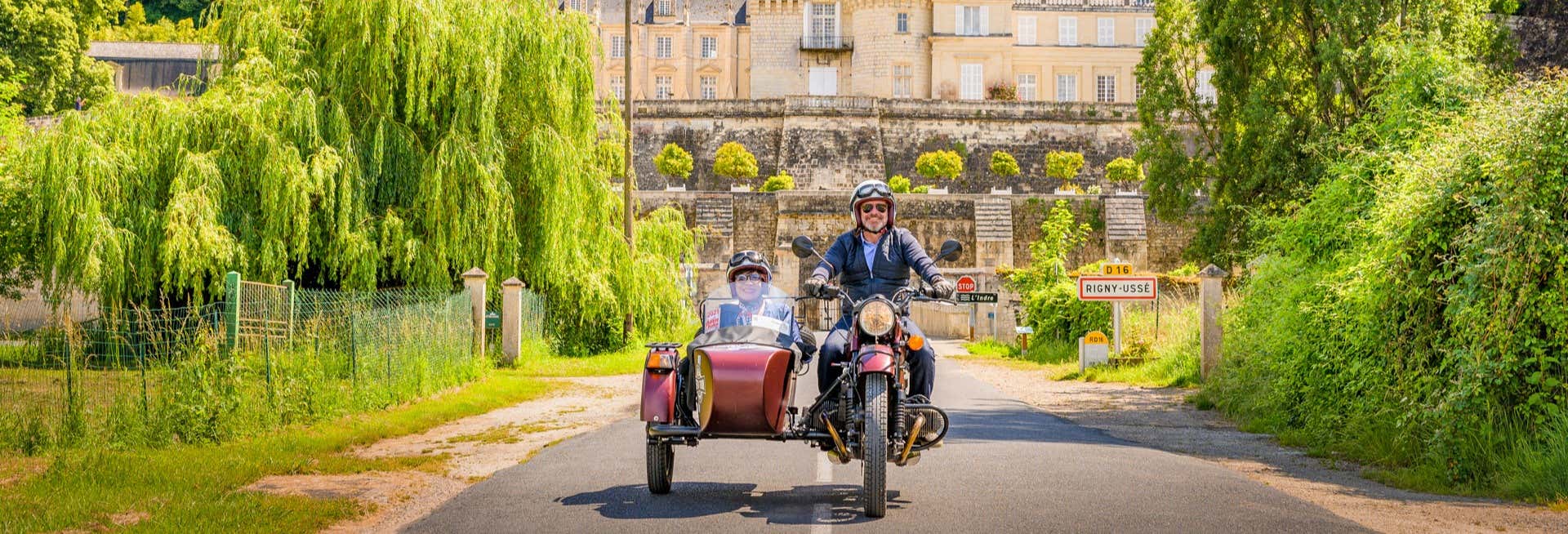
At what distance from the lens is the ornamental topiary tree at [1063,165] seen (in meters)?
61.7

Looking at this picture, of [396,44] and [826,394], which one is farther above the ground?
[396,44]

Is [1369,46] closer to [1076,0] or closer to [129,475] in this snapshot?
[129,475]

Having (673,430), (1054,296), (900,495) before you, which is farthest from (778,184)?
(673,430)

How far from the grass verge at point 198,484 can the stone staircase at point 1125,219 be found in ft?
146

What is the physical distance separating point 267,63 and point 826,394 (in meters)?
13.9

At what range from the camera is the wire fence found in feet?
34.6

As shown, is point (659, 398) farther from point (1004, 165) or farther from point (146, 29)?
point (146, 29)

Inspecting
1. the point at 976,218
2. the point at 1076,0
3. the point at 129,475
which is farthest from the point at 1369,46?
the point at 1076,0

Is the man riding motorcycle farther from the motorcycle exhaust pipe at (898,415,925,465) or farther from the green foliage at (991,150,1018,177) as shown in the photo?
the green foliage at (991,150,1018,177)

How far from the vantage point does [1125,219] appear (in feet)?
180

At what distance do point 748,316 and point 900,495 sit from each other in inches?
50.5

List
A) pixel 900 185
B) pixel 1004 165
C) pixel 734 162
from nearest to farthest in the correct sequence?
pixel 900 185
pixel 734 162
pixel 1004 165

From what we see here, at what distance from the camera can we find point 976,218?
5553 centimetres

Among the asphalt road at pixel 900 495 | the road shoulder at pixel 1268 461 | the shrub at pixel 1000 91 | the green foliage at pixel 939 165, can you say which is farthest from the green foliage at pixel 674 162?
the asphalt road at pixel 900 495
